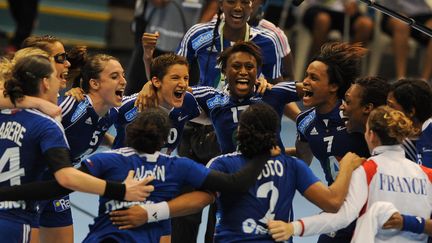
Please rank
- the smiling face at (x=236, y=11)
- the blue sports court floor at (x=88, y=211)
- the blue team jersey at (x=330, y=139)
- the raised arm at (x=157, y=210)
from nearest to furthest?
the raised arm at (x=157, y=210) → the blue team jersey at (x=330, y=139) → the smiling face at (x=236, y=11) → the blue sports court floor at (x=88, y=211)

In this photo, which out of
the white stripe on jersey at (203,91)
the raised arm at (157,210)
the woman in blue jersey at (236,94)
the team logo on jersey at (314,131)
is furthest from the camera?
the white stripe on jersey at (203,91)

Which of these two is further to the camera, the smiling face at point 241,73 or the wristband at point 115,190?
the smiling face at point 241,73

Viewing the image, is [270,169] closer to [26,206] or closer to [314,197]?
[314,197]

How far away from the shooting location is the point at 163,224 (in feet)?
19.3

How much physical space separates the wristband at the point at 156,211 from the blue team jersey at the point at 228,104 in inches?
47.4

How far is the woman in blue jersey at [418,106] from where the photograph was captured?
6102 millimetres

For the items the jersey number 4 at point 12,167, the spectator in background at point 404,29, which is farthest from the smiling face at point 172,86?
the spectator in background at point 404,29

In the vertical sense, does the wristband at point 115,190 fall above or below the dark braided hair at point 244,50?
below

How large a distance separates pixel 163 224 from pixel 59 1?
10.9m

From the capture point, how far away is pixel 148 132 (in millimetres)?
5582

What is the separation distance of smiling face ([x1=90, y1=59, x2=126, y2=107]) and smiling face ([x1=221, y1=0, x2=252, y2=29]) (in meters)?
1.07

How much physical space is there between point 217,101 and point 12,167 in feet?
5.35

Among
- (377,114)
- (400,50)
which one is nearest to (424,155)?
(377,114)

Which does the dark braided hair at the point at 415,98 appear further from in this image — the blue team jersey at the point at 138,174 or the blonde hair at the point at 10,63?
the blonde hair at the point at 10,63
